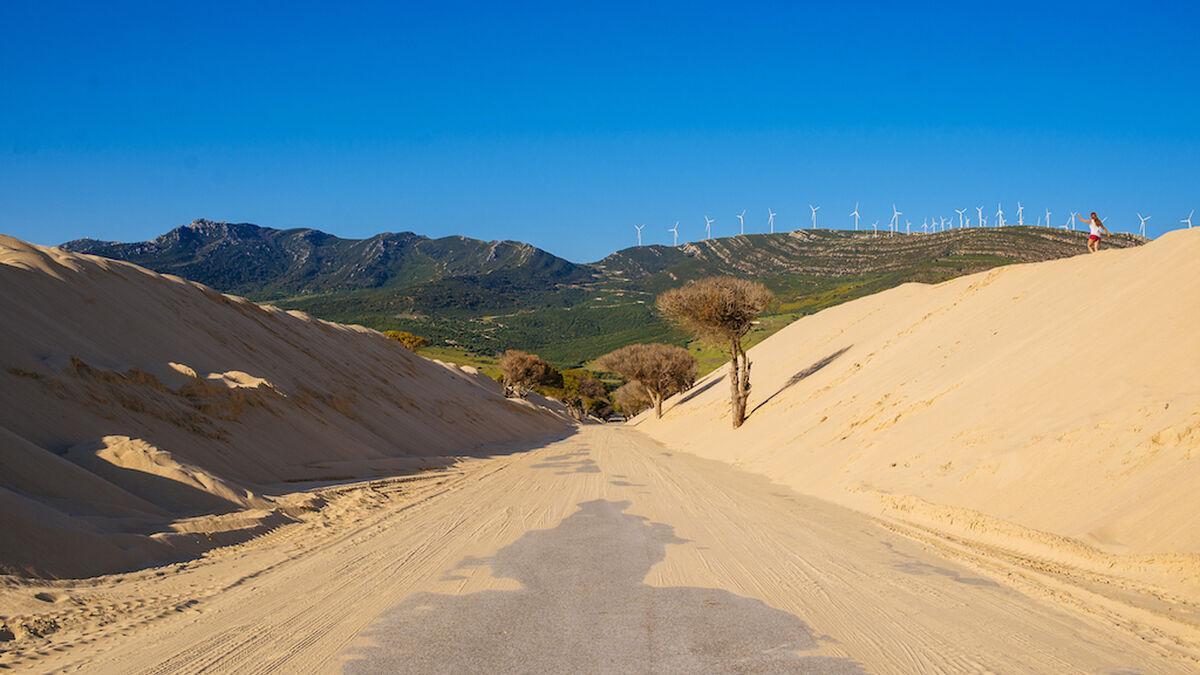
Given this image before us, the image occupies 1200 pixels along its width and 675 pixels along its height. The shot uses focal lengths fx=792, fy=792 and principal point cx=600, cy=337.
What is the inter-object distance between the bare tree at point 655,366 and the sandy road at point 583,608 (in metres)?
62.2

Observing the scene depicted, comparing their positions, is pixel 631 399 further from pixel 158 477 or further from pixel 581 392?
pixel 158 477

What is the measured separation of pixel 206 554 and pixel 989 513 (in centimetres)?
1165

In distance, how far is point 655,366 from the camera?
76.1 meters

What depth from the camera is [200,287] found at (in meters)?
31.3

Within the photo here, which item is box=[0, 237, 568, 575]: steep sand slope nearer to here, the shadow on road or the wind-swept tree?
the shadow on road

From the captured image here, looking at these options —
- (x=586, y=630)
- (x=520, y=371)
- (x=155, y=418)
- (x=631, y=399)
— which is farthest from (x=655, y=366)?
(x=586, y=630)

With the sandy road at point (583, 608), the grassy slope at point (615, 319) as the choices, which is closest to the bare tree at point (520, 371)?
the grassy slope at point (615, 319)

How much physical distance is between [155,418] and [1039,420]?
18.0 metres

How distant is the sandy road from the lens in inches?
246

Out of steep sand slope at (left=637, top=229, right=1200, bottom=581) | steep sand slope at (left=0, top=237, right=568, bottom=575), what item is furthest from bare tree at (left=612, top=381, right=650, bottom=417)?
steep sand slope at (left=637, top=229, right=1200, bottom=581)

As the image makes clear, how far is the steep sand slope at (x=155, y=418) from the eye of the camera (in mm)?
10844

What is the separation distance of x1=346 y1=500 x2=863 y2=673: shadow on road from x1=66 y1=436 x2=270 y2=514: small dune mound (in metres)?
6.52

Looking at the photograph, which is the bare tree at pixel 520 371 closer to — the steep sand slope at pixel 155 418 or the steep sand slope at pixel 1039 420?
the steep sand slope at pixel 155 418

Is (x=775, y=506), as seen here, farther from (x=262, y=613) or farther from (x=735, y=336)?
(x=735, y=336)
